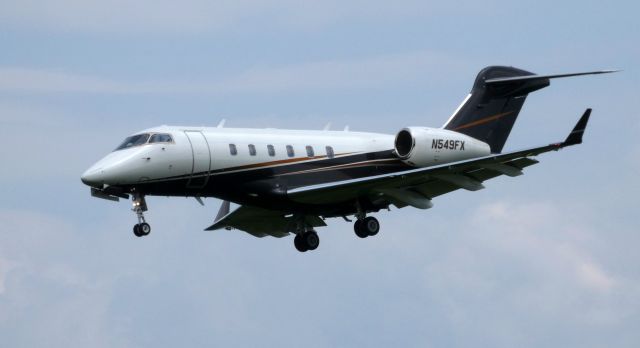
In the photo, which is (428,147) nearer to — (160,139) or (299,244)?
(299,244)

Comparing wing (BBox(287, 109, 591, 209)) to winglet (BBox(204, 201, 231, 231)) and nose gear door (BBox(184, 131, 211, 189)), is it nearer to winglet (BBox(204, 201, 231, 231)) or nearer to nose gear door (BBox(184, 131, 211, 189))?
nose gear door (BBox(184, 131, 211, 189))

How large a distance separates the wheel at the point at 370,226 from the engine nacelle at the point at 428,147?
1.95m

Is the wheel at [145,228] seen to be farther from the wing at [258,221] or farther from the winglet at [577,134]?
the winglet at [577,134]

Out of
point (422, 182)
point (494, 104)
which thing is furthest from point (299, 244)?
point (494, 104)

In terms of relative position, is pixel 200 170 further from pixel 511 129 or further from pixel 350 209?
pixel 511 129

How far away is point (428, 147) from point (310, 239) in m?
4.25

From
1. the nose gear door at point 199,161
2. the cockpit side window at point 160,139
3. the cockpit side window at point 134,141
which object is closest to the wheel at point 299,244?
the nose gear door at point 199,161

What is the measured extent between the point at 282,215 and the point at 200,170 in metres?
5.32

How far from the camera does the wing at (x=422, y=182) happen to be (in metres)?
37.0

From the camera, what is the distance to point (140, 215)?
36094 millimetres

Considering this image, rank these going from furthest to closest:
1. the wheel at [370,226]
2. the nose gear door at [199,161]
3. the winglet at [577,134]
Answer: the wheel at [370,226] → the nose gear door at [199,161] → the winglet at [577,134]

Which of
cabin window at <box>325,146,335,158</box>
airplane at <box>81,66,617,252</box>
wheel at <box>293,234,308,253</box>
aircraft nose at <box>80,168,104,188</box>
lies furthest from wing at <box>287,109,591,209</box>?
aircraft nose at <box>80,168,104,188</box>

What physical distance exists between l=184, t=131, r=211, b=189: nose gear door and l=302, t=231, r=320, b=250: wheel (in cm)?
477

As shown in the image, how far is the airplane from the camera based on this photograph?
119 feet
